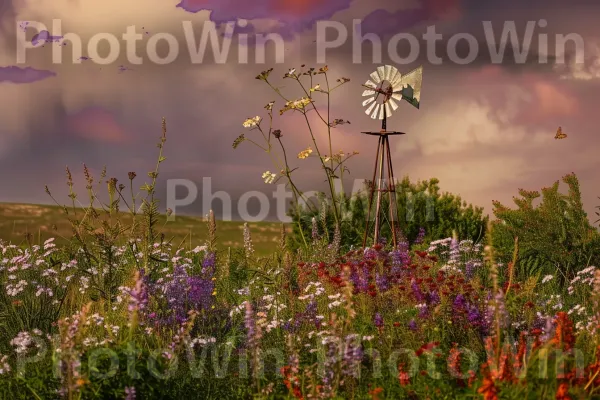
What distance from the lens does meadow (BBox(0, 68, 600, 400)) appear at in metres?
4.93

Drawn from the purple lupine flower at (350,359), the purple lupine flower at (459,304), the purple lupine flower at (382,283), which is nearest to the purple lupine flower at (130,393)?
the purple lupine flower at (350,359)

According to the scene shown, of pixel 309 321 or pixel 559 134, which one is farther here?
pixel 559 134

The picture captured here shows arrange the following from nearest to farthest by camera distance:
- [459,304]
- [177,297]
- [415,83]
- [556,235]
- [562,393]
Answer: [562,393] < [459,304] < [177,297] < [556,235] < [415,83]

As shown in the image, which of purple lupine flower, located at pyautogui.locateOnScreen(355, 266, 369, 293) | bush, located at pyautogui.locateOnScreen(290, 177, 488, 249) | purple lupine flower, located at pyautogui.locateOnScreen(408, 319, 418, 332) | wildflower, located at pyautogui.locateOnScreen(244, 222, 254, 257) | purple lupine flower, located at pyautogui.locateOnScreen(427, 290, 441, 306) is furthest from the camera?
bush, located at pyautogui.locateOnScreen(290, 177, 488, 249)

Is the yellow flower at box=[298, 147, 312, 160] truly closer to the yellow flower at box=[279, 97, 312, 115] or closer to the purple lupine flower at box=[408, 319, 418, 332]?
the yellow flower at box=[279, 97, 312, 115]

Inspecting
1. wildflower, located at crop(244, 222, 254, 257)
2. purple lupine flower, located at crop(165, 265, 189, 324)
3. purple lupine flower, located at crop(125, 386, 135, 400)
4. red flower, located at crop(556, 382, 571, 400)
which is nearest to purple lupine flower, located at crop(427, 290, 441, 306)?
red flower, located at crop(556, 382, 571, 400)

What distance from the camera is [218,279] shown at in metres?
9.65

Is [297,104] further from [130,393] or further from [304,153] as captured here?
[130,393]

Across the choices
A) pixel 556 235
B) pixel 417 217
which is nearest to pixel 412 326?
pixel 556 235

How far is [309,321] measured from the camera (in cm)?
724

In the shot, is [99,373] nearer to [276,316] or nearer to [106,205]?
[276,316]

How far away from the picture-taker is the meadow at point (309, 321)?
4926 mm

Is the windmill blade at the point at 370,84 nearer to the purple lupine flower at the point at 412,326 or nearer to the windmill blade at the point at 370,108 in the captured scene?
the windmill blade at the point at 370,108

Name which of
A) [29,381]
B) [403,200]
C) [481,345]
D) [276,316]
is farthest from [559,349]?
[403,200]
